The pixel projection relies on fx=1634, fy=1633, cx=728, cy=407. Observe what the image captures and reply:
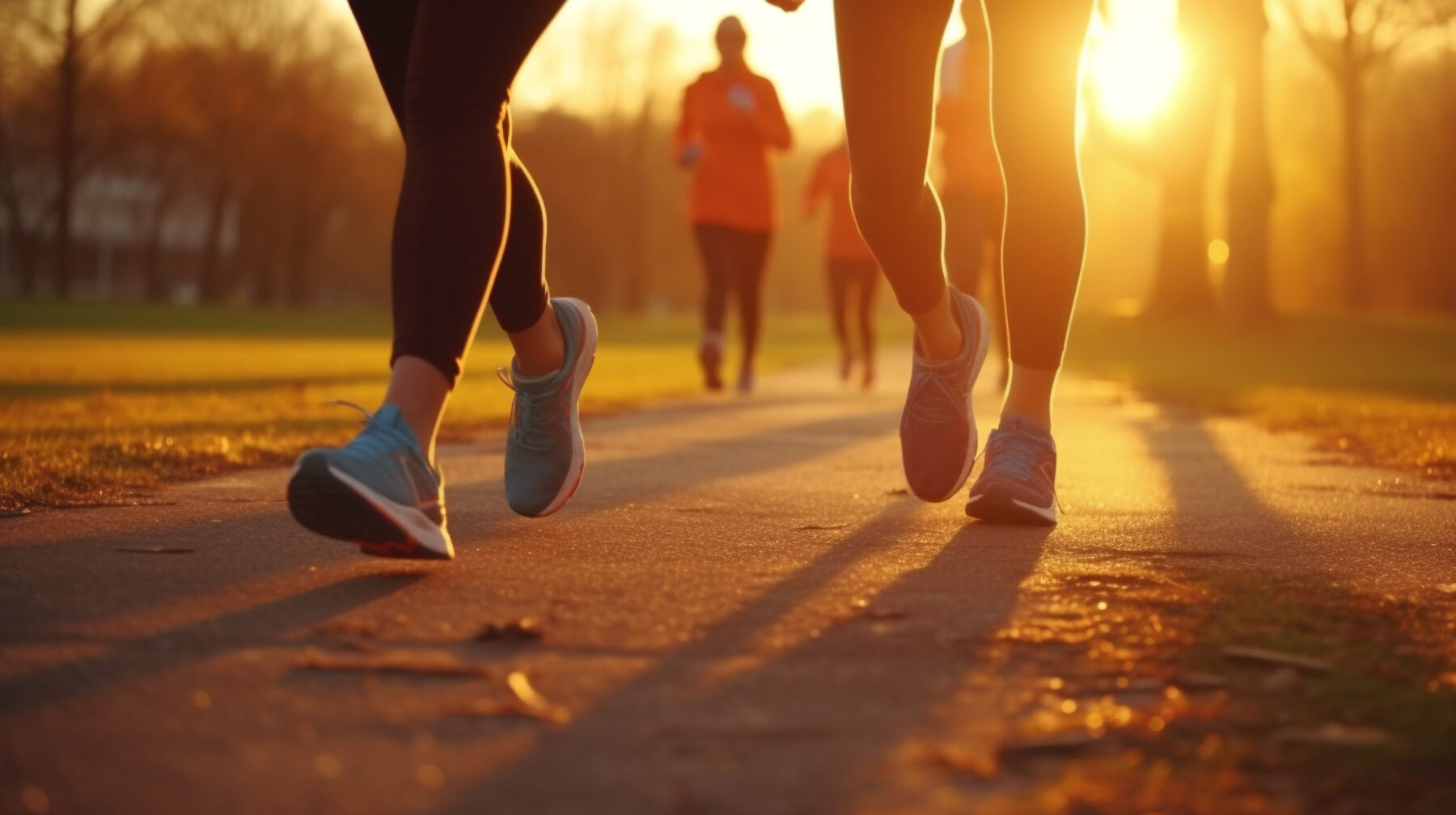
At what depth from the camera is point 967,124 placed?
9.29 meters

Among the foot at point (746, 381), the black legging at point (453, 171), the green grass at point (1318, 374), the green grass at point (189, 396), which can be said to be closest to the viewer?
the black legging at point (453, 171)

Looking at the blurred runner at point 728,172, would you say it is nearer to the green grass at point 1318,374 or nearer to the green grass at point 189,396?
the green grass at point 189,396

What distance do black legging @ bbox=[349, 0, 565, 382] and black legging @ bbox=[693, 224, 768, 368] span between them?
288 inches

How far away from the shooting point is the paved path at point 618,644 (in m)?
1.44

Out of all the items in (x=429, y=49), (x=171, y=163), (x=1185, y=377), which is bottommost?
(x=1185, y=377)

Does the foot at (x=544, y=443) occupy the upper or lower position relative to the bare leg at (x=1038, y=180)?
lower

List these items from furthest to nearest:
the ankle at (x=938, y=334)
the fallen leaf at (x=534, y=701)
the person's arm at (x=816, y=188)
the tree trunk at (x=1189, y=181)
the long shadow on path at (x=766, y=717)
Result: the tree trunk at (x=1189, y=181) < the person's arm at (x=816, y=188) < the ankle at (x=938, y=334) < the fallen leaf at (x=534, y=701) < the long shadow on path at (x=766, y=717)

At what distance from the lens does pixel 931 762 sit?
151 cm

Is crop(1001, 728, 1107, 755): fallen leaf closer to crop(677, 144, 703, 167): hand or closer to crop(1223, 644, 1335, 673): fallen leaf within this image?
crop(1223, 644, 1335, 673): fallen leaf

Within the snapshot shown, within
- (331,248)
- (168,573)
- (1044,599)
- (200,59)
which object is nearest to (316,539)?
(168,573)

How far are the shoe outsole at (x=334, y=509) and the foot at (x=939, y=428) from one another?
130cm

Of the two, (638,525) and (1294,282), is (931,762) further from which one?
(1294,282)

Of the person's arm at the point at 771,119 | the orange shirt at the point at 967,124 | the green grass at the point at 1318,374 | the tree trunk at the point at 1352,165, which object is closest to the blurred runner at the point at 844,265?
the person's arm at the point at 771,119

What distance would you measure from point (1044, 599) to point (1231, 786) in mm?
953
